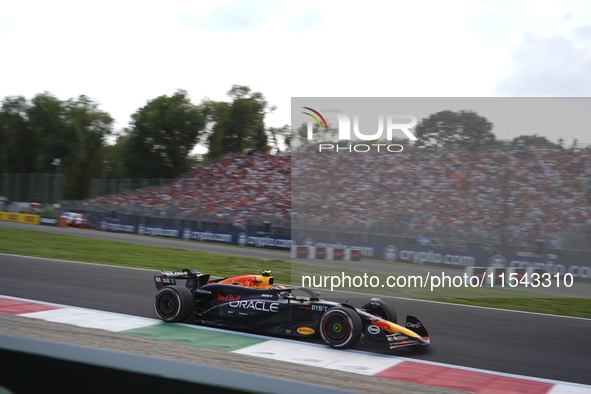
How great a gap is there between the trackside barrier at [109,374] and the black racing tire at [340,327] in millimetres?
3884

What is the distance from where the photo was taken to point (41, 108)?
167 ft

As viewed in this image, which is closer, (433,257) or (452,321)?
(452,321)

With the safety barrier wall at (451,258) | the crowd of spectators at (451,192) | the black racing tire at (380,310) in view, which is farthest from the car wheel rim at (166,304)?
the crowd of spectators at (451,192)

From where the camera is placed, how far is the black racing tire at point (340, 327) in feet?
19.7

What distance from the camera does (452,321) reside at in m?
8.48

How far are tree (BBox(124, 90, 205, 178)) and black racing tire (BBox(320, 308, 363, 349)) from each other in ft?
124

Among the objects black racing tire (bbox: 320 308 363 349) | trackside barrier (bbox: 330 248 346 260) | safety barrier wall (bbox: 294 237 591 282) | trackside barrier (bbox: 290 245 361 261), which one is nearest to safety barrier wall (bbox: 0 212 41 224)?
safety barrier wall (bbox: 294 237 591 282)

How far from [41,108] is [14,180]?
53.6 ft

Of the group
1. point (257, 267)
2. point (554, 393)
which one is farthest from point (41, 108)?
point (554, 393)

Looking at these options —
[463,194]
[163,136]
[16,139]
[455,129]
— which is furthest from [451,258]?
[16,139]

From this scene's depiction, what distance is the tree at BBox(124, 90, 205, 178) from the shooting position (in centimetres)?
4219

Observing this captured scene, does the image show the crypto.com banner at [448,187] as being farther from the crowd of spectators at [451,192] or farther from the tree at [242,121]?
the tree at [242,121]

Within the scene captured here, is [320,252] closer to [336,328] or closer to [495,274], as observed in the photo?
[495,274]

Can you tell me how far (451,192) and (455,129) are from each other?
2.05 m
